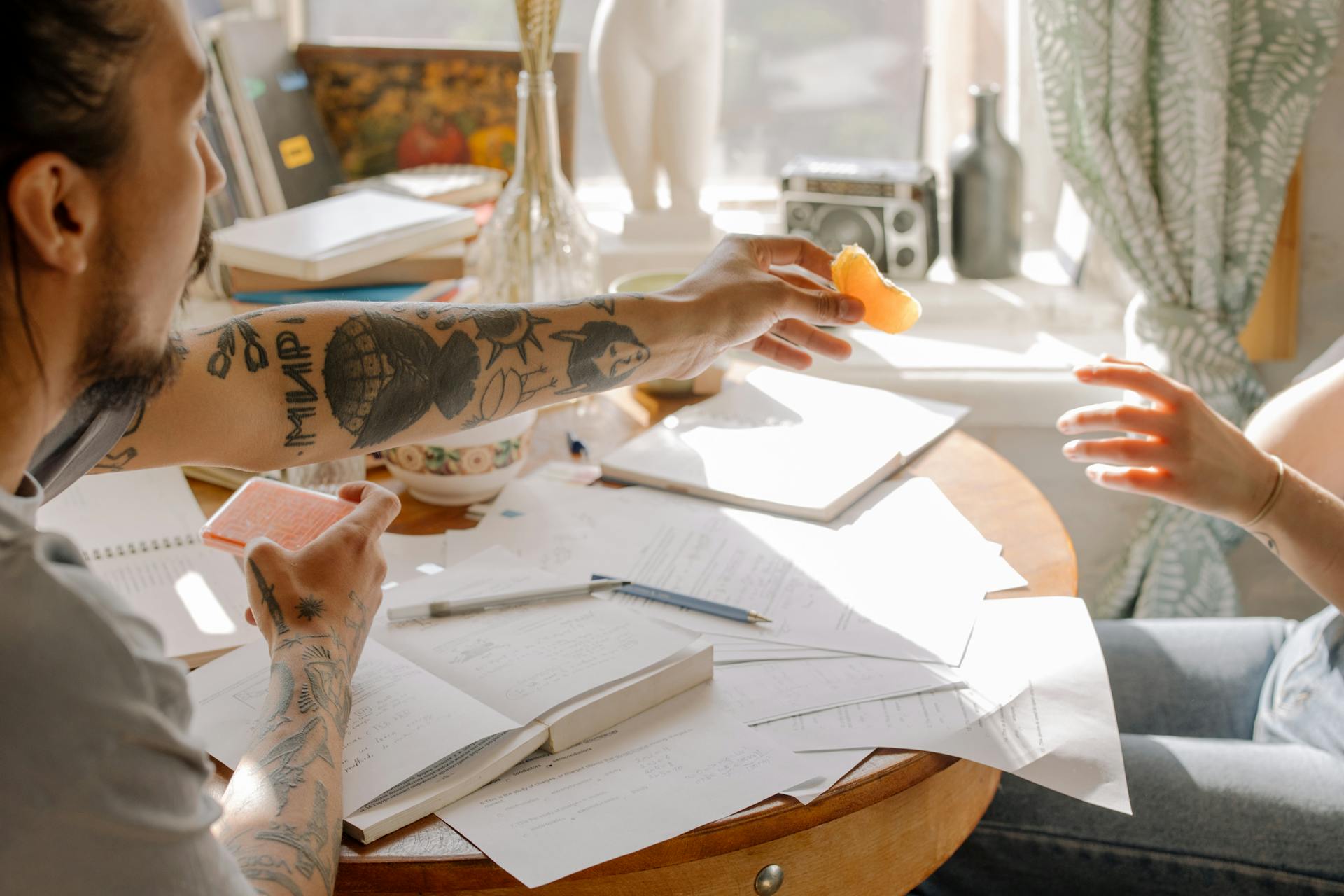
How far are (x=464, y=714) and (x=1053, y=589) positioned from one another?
1.78ft

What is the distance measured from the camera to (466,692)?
86 centimetres

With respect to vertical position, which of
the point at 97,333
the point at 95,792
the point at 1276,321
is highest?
the point at 97,333

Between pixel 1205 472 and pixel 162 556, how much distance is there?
99 cm

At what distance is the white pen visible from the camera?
965 mm

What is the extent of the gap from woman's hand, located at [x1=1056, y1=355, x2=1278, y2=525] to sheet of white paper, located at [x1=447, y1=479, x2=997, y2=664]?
146 mm

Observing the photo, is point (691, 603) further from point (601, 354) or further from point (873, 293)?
point (873, 293)

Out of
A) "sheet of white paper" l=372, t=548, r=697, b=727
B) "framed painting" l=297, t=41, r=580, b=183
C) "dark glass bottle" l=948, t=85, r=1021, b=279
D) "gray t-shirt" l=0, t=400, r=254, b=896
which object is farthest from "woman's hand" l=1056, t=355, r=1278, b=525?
"framed painting" l=297, t=41, r=580, b=183

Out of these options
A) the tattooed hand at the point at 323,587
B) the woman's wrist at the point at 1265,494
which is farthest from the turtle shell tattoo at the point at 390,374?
the woman's wrist at the point at 1265,494

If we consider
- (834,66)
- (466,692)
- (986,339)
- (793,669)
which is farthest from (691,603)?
(834,66)

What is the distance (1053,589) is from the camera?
1.06 meters

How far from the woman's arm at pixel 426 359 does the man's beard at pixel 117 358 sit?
0.77ft

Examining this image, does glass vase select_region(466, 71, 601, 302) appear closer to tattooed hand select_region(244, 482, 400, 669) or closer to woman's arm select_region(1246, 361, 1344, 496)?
tattooed hand select_region(244, 482, 400, 669)

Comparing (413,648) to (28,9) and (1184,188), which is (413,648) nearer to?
(28,9)

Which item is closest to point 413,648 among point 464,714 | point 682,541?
point 464,714
